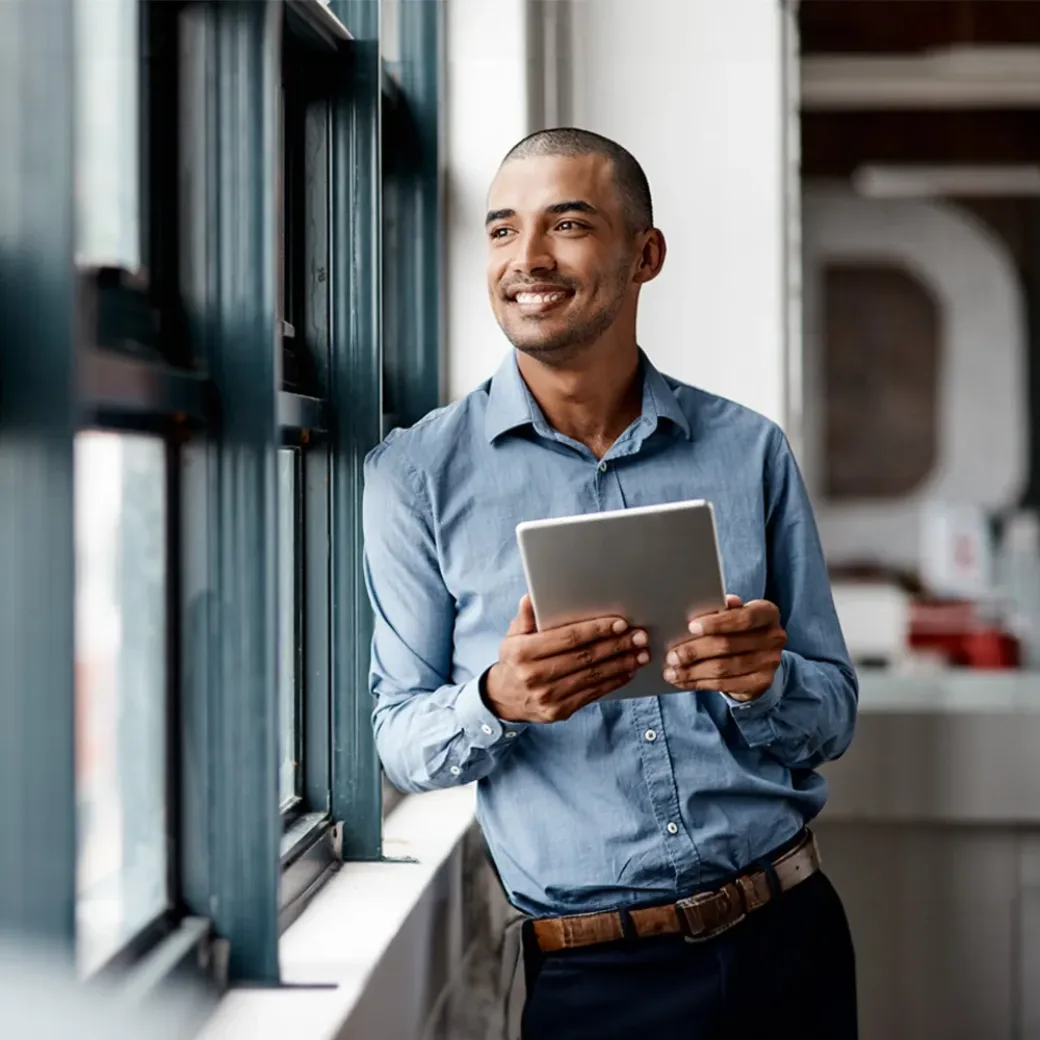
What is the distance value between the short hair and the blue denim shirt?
0.21 m

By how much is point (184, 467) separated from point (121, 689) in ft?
0.81

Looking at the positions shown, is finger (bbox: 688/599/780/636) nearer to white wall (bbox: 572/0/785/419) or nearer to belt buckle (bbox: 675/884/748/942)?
belt buckle (bbox: 675/884/748/942)

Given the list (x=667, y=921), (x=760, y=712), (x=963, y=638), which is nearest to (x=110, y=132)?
(x=760, y=712)

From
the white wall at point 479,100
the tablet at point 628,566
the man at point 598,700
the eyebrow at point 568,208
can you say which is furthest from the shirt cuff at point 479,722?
the white wall at point 479,100

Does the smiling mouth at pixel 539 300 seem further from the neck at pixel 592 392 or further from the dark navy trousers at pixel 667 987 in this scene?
the dark navy trousers at pixel 667 987

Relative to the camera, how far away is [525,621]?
1.56 meters

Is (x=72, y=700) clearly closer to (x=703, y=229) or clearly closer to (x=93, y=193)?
(x=93, y=193)

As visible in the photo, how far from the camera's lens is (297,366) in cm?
205

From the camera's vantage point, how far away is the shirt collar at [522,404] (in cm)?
184

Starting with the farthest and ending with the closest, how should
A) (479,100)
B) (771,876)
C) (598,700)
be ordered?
(479,100), (771,876), (598,700)

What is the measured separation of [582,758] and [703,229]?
3.91ft

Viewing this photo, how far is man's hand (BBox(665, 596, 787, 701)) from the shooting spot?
5.23 feet

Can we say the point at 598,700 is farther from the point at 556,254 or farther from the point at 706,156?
the point at 706,156

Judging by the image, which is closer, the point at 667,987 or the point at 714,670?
the point at 714,670
